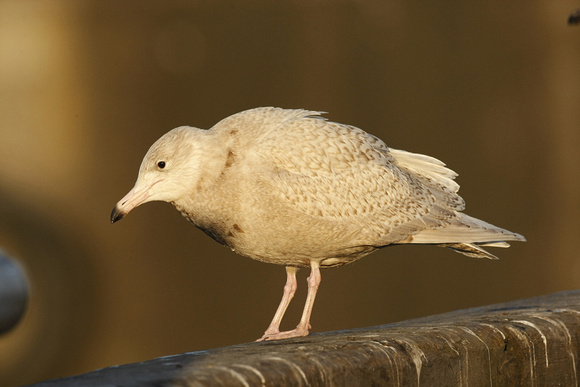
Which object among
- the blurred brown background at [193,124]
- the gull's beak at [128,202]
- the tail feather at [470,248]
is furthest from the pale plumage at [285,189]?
the blurred brown background at [193,124]

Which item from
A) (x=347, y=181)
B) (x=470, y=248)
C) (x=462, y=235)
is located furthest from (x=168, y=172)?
(x=470, y=248)

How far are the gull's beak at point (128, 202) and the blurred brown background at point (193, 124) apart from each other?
3.19 metres

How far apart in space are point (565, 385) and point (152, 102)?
4558 mm

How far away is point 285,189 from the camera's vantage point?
402 cm

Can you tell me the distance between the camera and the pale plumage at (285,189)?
4.00 meters

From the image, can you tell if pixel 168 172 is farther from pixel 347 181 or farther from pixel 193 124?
pixel 193 124

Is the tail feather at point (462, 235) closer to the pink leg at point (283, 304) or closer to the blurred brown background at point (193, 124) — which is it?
the pink leg at point (283, 304)

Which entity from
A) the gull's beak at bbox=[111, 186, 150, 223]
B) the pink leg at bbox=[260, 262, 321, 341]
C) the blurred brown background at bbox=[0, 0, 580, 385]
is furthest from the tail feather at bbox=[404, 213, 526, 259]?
the blurred brown background at bbox=[0, 0, 580, 385]

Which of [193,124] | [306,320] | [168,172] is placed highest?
[193,124]

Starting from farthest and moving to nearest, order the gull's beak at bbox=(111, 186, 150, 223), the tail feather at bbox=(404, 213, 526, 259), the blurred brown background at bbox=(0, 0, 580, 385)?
the blurred brown background at bbox=(0, 0, 580, 385)
the tail feather at bbox=(404, 213, 526, 259)
the gull's beak at bbox=(111, 186, 150, 223)

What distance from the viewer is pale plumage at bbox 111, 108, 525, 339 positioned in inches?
157

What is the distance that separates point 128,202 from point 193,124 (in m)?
3.50

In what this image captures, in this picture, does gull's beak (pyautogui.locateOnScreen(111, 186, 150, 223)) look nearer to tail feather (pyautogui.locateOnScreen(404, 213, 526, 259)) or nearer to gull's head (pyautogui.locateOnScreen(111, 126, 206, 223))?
gull's head (pyautogui.locateOnScreen(111, 126, 206, 223))

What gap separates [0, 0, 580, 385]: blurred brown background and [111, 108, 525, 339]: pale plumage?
3102 millimetres
